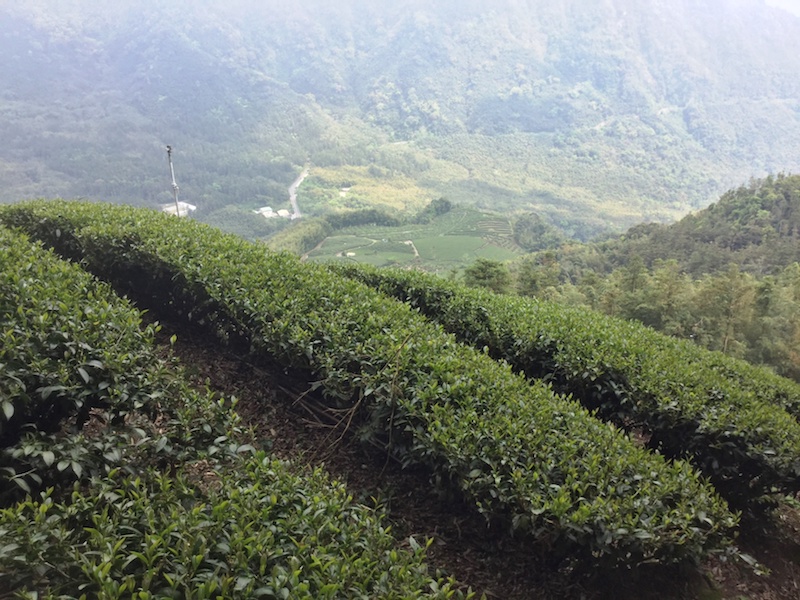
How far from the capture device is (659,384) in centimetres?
399

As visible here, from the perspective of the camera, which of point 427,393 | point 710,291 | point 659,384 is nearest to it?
point 427,393

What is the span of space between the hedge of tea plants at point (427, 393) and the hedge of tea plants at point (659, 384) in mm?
363

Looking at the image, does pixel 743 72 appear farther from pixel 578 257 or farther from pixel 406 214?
pixel 578 257

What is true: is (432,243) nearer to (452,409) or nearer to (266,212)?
(266,212)

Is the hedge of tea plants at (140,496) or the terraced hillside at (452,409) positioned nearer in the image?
the hedge of tea plants at (140,496)

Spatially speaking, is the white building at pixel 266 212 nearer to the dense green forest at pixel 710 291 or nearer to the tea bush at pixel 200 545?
the dense green forest at pixel 710 291

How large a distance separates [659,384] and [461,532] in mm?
1973

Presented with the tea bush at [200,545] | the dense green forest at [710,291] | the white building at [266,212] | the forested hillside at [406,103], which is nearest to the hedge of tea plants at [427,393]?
the tea bush at [200,545]

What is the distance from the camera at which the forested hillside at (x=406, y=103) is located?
63656 millimetres

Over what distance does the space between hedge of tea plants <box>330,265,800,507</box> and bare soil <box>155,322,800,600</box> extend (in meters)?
0.47

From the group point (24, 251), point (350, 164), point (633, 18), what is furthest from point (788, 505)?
point (633, 18)

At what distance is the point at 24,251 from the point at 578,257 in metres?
34.0

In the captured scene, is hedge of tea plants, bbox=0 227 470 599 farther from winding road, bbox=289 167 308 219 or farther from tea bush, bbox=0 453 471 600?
winding road, bbox=289 167 308 219

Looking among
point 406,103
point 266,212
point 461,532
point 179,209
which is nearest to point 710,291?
point 461,532
